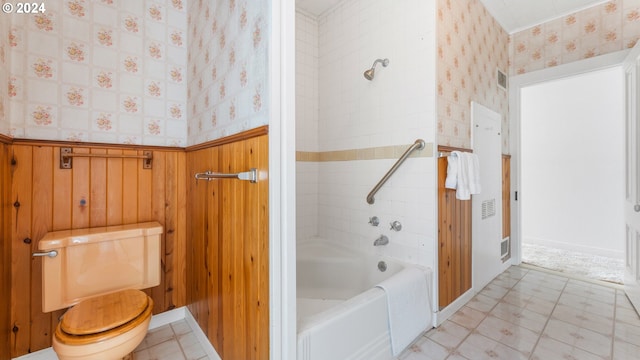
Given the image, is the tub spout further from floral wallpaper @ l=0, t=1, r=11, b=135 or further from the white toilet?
floral wallpaper @ l=0, t=1, r=11, b=135

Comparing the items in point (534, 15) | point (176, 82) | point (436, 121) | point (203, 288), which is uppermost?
point (534, 15)

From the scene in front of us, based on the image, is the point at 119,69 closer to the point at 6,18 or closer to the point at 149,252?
the point at 6,18

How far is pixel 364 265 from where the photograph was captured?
85.9 inches

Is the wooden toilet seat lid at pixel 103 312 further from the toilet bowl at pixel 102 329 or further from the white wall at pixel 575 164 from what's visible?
the white wall at pixel 575 164

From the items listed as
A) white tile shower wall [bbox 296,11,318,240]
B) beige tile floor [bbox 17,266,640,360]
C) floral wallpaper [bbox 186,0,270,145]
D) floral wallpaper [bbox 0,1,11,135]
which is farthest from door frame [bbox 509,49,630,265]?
floral wallpaper [bbox 0,1,11,135]

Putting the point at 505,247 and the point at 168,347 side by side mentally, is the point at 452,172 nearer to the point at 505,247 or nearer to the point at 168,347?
the point at 505,247

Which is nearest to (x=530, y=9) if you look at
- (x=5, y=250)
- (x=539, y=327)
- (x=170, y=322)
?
(x=539, y=327)

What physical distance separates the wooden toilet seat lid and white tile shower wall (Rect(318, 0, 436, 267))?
164 centimetres

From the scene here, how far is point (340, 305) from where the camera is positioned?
4.66ft

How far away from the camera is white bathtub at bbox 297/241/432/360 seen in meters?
1.26

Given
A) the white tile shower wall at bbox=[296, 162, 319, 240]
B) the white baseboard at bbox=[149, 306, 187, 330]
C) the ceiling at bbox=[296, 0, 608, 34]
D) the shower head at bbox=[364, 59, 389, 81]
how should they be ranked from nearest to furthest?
1. the white baseboard at bbox=[149, 306, 187, 330]
2. the shower head at bbox=[364, 59, 389, 81]
3. the ceiling at bbox=[296, 0, 608, 34]
4. the white tile shower wall at bbox=[296, 162, 319, 240]

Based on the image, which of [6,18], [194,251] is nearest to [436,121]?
[194,251]

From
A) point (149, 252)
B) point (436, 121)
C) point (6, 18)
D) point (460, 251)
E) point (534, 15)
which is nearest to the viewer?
point (6, 18)

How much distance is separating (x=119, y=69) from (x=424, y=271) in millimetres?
2452
